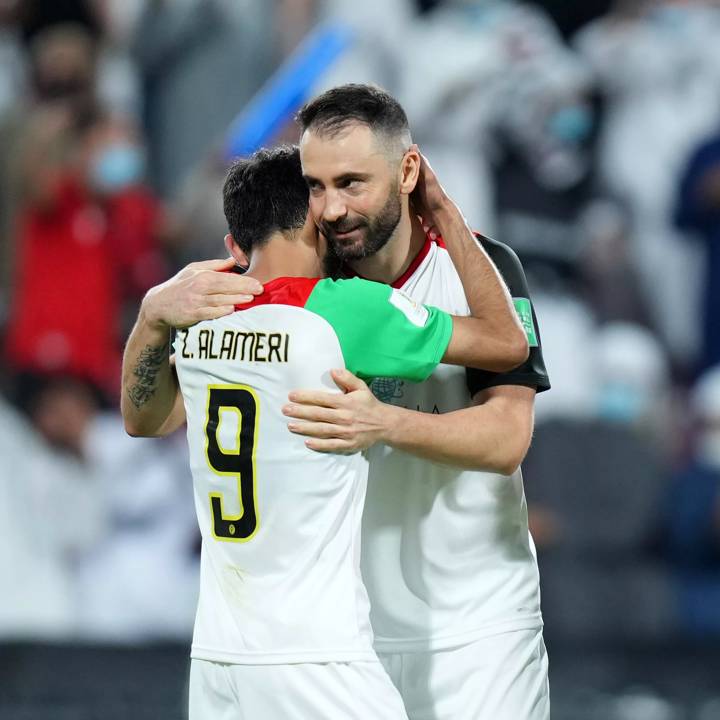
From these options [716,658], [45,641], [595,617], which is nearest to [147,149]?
[45,641]

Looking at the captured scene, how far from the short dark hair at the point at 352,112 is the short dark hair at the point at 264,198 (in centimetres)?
10

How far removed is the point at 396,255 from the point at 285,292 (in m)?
0.51

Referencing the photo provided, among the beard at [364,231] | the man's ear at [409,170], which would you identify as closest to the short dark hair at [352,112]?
the man's ear at [409,170]

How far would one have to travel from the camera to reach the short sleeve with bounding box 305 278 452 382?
2945mm

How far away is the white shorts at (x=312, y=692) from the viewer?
287 centimetres

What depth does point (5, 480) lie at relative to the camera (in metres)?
7.31

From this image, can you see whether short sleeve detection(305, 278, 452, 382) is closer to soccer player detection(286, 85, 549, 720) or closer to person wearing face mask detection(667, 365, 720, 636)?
soccer player detection(286, 85, 549, 720)

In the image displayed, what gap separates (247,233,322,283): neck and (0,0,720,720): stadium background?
14.4 ft

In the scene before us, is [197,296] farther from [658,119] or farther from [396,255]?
[658,119]

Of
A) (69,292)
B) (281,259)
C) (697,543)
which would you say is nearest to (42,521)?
(69,292)

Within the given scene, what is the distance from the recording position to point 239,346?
2.97m

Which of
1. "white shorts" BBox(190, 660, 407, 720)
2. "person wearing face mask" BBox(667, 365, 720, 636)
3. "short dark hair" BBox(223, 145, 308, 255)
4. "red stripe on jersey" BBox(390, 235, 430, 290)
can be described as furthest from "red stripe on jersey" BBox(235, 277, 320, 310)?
"person wearing face mask" BBox(667, 365, 720, 636)

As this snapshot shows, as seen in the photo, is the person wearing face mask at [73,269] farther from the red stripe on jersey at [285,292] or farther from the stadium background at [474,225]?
the red stripe on jersey at [285,292]

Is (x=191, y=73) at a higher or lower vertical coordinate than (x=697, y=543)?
higher
